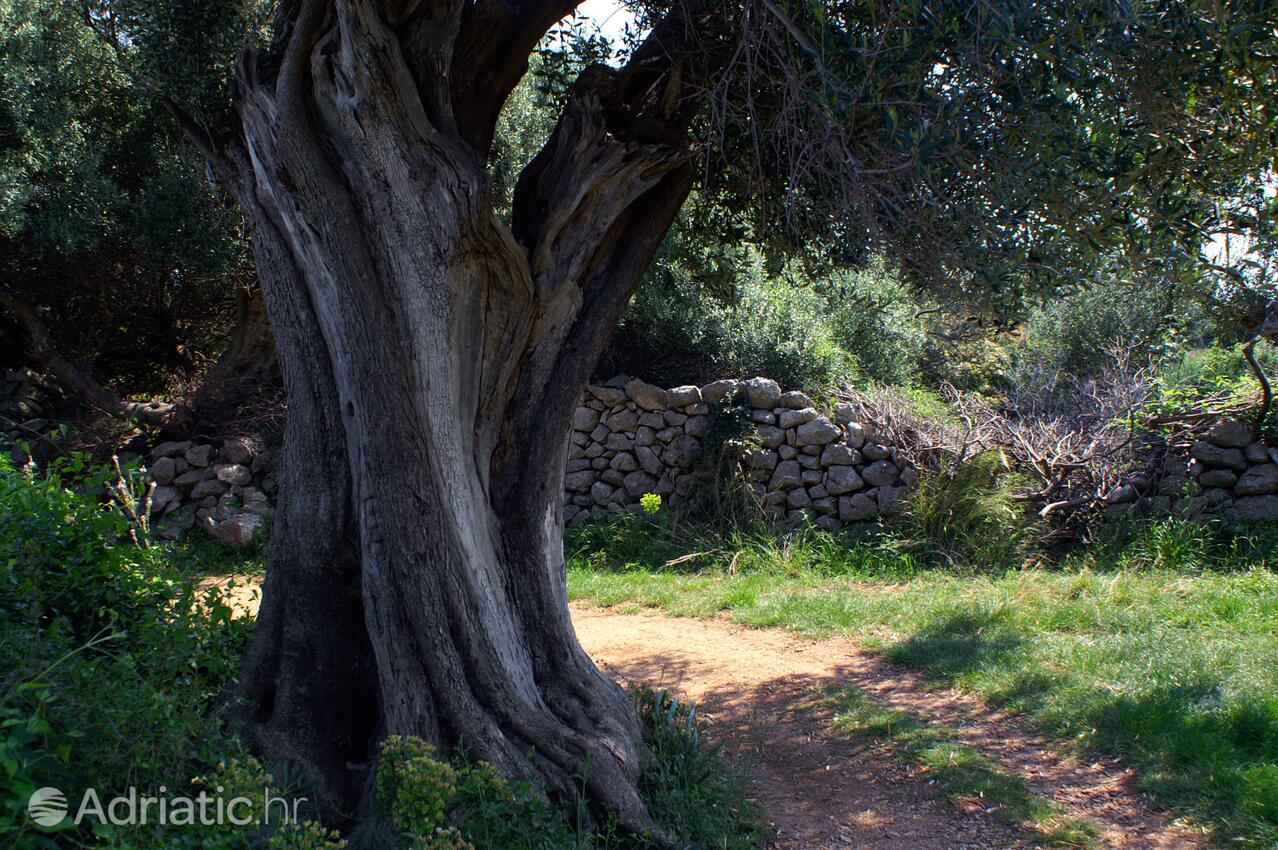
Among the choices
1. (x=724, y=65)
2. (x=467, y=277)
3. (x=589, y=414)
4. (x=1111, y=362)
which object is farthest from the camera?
(x=1111, y=362)

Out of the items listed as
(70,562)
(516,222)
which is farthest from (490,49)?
(70,562)

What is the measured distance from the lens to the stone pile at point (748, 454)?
A: 980cm

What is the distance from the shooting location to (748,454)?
10109 mm

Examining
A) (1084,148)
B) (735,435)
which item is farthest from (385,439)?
(735,435)

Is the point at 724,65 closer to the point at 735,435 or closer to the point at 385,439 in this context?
the point at 385,439

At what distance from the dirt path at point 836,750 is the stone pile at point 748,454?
279 centimetres

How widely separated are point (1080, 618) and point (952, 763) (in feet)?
8.49

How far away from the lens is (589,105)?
465cm

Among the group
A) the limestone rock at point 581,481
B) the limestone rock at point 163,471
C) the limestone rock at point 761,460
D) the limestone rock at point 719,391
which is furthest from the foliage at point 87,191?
the limestone rock at point 761,460

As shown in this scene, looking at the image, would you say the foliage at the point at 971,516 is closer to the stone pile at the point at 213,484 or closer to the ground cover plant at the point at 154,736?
the ground cover plant at the point at 154,736

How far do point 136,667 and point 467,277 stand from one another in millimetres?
2005

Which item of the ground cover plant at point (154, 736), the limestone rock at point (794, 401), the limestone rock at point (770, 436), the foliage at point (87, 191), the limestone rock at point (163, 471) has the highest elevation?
the foliage at point (87, 191)

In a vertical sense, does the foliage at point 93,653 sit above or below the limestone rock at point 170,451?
below

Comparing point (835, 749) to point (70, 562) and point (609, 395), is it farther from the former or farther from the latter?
point (609, 395)
